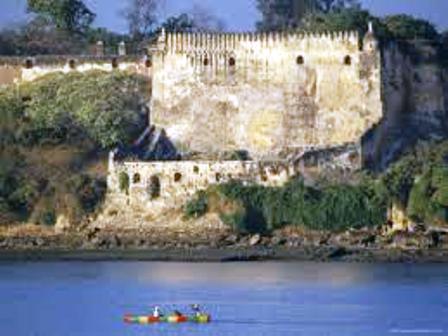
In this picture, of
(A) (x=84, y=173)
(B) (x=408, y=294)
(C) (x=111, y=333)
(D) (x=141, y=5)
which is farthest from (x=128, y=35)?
(C) (x=111, y=333)

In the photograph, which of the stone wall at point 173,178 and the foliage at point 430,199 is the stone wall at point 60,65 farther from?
the foliage at point 430,199

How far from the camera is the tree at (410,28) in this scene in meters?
87.4

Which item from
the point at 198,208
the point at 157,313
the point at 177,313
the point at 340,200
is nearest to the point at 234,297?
the point at 157,313

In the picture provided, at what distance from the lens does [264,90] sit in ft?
281

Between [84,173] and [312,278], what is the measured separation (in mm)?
12321

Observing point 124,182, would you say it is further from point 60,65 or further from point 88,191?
point 60,65

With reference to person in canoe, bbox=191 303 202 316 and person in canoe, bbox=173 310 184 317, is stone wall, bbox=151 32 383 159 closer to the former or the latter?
person in canoe, bbox=191 303 202 316

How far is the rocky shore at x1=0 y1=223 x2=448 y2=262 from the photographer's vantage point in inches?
3083

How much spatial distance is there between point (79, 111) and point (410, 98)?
34.4 ft

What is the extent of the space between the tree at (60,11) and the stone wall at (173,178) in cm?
1482

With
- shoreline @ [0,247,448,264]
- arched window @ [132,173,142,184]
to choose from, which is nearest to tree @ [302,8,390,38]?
arched window @ [132,173,142,184]

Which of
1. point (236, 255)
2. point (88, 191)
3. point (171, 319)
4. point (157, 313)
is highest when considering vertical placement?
point (88, 191)

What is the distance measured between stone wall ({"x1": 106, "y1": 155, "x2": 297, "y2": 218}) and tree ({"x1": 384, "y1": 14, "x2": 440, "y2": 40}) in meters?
7.17

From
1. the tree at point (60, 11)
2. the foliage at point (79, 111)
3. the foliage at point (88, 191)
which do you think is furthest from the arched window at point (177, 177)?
the tree at point (60, 11)
